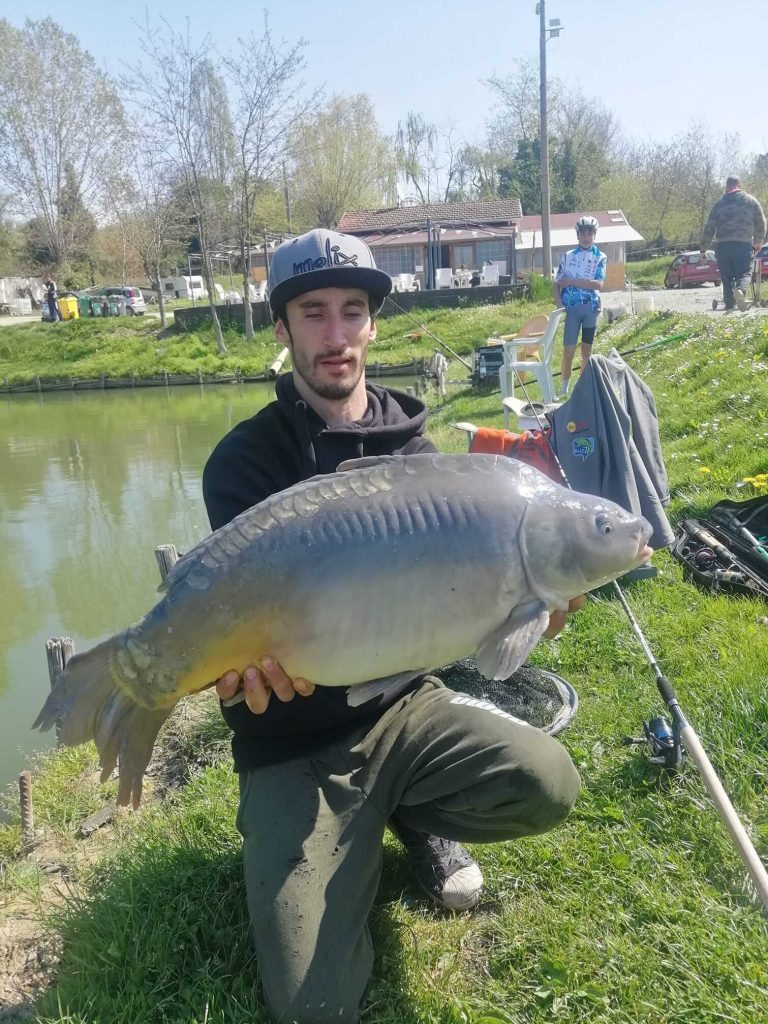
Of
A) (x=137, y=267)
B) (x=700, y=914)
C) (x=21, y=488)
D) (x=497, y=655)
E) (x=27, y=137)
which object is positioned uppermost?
(x=27, y=137)

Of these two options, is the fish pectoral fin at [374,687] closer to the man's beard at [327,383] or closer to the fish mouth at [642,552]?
the fish mouth at [642,552]

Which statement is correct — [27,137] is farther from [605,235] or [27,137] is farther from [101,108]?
[605,235]

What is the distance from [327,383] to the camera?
232cm

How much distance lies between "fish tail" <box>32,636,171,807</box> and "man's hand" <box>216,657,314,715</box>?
15 cm

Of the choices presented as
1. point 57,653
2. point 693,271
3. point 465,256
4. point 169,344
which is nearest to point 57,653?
point 57,653

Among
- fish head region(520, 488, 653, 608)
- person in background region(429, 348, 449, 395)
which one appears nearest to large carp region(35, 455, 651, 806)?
fish head region(520, 488, 653, 608)

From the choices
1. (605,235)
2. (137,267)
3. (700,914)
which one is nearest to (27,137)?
(137,267)

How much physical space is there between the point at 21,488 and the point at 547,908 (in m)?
11.3

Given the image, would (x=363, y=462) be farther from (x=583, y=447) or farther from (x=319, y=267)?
(x=583, y=447)

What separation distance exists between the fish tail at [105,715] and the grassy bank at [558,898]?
52 centimetres

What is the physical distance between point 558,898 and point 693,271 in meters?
26.1

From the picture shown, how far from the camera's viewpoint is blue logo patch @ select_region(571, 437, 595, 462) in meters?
3.92

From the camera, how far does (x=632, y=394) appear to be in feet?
13.1

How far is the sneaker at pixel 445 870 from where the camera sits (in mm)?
2123
